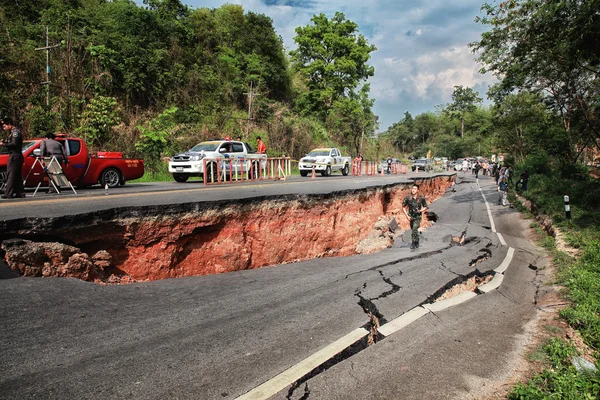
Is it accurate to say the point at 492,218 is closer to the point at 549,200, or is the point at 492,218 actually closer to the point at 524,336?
the point at 549,200

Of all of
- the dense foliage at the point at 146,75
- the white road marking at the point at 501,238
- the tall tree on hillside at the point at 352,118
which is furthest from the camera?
the tall tree on hillside at the point at 352,118

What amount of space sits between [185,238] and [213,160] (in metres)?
8.03

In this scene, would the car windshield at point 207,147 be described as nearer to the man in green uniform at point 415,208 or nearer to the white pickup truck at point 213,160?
the white pickup truck at point 213,160

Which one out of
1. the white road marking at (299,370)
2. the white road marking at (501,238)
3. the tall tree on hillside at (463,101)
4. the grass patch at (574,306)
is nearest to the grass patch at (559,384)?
the grass patch at (574,306)

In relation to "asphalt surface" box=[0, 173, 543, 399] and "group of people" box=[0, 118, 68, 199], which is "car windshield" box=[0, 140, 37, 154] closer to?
"group of people" box=[0, 118, 68, 199]

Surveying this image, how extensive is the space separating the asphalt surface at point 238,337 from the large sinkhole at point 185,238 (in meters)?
1.03

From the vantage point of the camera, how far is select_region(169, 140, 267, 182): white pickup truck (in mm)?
15125

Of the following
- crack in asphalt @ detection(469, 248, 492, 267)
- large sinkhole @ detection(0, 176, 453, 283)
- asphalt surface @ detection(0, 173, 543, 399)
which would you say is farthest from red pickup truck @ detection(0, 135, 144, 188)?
crack in asphalt @ detection(469, 248, 492, 267)

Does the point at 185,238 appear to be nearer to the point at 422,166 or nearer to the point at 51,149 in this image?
the point at 51,149

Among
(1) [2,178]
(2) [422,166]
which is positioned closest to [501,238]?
(1) [2,178]

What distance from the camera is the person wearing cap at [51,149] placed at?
9258 millimetres

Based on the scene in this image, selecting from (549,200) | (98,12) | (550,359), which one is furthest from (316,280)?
(98,12)

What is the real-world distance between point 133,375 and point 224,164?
13.4 meters

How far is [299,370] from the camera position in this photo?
9.97ft
